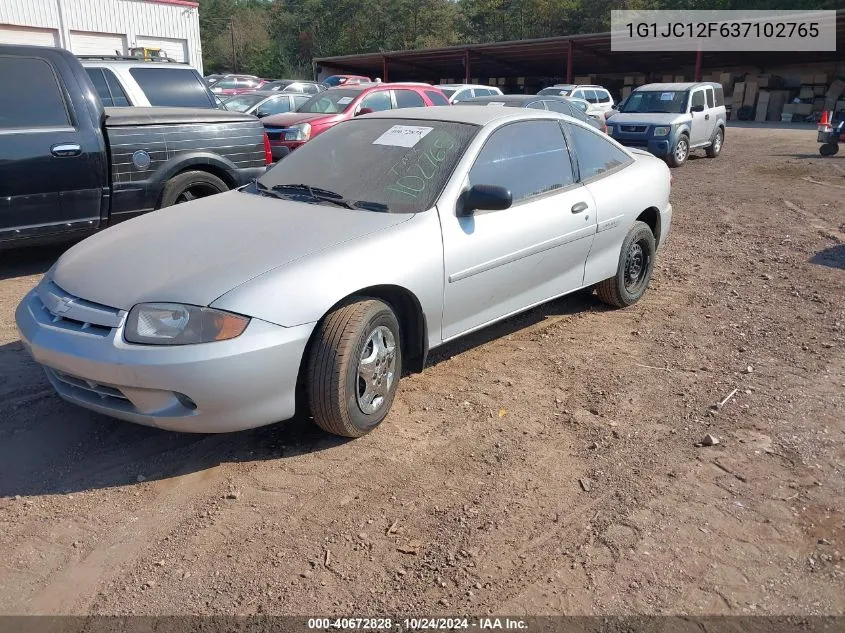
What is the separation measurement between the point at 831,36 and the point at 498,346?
32.3 m

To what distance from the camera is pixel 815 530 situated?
307cm

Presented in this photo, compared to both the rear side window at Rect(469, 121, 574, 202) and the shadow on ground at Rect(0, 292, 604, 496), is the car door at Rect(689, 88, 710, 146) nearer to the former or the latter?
the rear side window at Rect(469, 121, 574, 202)

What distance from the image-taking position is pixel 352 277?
3.53 metres

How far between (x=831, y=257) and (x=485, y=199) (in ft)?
16.9

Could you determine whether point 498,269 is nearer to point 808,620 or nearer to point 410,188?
point 410,188

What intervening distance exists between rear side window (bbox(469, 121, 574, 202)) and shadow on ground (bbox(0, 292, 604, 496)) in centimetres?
183

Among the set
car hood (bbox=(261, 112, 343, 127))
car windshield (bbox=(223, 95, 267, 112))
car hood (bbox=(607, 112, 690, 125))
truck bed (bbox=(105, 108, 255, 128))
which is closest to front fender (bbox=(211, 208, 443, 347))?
truck bed (bbox=(105, 108, 255, 128))

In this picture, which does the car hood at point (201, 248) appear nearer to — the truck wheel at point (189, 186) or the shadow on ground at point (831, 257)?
the truck wheel at point (189, 186)

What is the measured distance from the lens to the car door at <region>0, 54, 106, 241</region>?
5734 mm

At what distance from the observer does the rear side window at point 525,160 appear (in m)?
4.43

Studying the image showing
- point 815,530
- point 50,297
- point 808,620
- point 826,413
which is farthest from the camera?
point 826,413

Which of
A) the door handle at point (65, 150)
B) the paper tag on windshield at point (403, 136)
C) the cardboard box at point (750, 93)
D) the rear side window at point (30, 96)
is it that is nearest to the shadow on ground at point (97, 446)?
the paper tag on windshield at point (403, 136)

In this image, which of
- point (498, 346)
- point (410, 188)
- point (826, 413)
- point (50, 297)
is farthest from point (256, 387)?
point (826, 413)

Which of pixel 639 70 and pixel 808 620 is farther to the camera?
pixel 639 70
